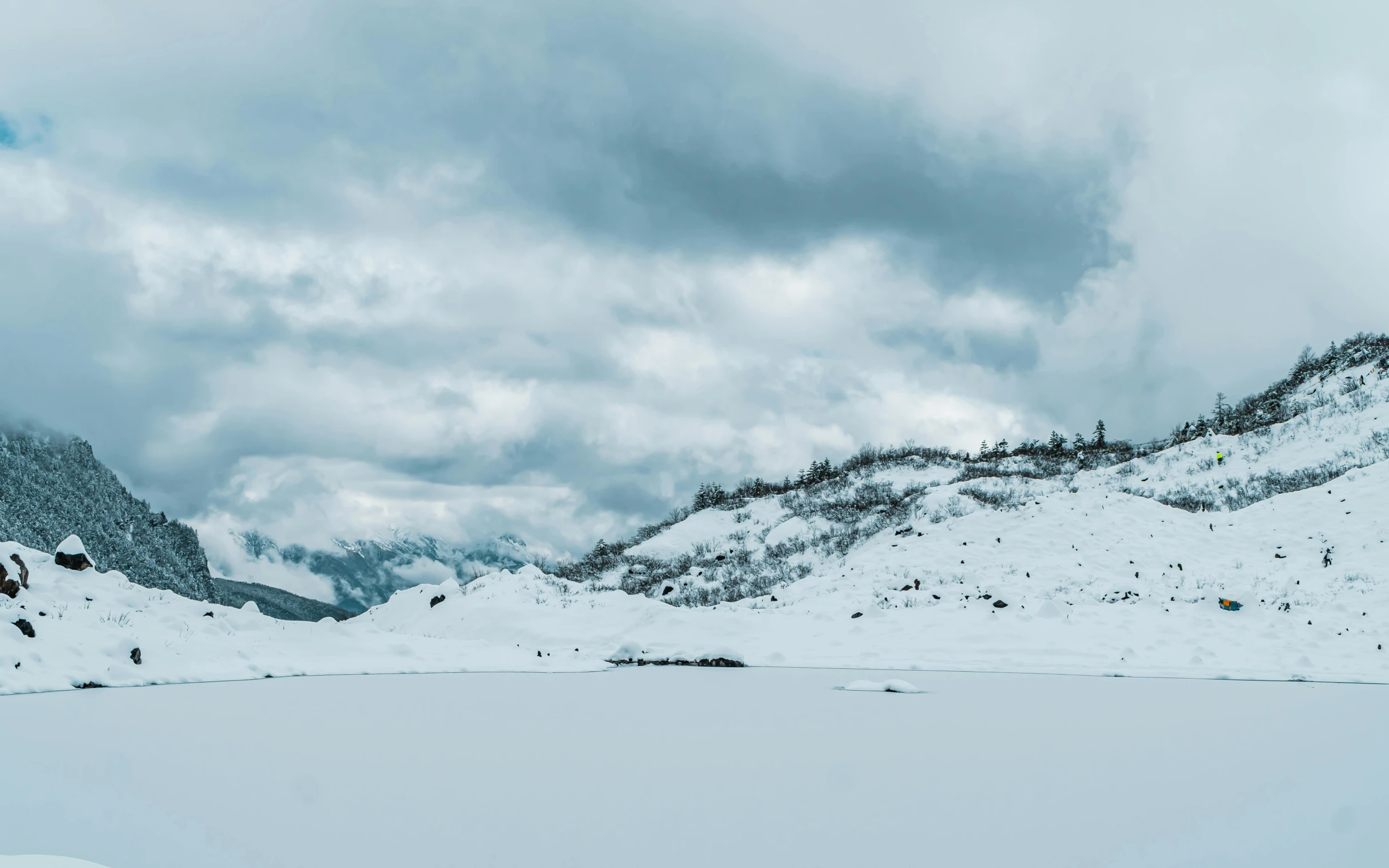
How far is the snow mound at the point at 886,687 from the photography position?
1295 cm

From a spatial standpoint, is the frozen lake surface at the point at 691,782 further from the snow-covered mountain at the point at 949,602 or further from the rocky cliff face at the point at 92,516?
the rocky cliff face at the point at 92,516

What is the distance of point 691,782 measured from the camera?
6227 millimetres

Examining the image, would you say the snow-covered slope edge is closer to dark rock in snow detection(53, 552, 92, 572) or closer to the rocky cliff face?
dark rock in snow detection(53, 552, 92, 572)

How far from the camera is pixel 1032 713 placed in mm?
10156

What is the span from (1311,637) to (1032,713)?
39.9ft

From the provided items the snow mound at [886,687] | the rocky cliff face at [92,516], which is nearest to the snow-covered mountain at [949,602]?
the snow mound at [886,687]

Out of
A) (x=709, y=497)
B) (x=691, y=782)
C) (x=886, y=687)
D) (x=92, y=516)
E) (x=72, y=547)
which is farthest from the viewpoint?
(x=709, y=497)

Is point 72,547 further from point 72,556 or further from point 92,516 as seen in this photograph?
point 92,516

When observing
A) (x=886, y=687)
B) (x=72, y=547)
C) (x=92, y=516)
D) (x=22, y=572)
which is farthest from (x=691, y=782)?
(x=92, y=516)

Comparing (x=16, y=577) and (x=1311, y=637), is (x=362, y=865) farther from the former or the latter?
(x=1311, y=637)

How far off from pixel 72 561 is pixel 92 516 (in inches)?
1250

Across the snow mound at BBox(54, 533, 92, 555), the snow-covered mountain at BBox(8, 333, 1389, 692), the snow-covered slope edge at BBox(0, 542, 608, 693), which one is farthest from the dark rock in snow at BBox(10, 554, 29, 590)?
the snow mound at BBox(54, 533, 92, 555)

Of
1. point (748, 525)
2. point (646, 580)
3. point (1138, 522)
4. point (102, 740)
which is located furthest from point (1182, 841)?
point (748, 525)

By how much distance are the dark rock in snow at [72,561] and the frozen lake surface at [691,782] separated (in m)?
6.72
